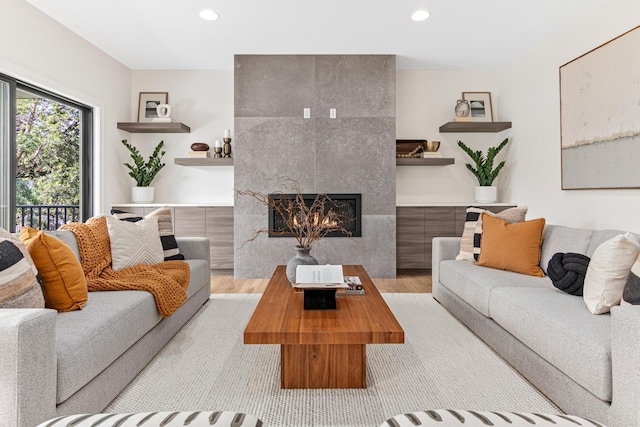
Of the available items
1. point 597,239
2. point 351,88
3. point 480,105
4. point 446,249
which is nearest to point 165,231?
point 446,249

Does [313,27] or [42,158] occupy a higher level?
[313,27]

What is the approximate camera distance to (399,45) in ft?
14.5

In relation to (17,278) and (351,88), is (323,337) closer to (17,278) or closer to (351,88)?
(17,278)

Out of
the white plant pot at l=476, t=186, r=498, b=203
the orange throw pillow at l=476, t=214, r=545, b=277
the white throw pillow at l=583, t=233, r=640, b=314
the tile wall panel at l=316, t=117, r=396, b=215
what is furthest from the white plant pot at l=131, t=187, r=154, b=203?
the white throw pillow at l=583, t=233, r=640, b=314

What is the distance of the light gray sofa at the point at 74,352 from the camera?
4.06ft

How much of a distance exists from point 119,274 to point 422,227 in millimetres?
3437

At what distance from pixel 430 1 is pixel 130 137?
160 inches

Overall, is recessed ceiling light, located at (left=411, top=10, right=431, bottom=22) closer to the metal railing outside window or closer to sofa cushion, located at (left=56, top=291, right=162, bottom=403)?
sofa cushion, located at (left=56, top=291, right=162, bottom=403)

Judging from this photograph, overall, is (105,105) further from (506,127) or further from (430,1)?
(506,127)

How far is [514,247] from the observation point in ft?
9.62

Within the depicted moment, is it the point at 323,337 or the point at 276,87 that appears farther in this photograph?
the point at 276,87

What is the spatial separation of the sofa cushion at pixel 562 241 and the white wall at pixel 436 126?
221 centimetres

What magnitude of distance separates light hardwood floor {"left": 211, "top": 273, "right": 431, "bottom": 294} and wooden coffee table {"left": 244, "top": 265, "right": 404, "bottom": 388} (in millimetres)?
1962

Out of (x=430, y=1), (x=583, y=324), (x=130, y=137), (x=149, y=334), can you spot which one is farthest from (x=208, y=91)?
(x=583, y=324)
